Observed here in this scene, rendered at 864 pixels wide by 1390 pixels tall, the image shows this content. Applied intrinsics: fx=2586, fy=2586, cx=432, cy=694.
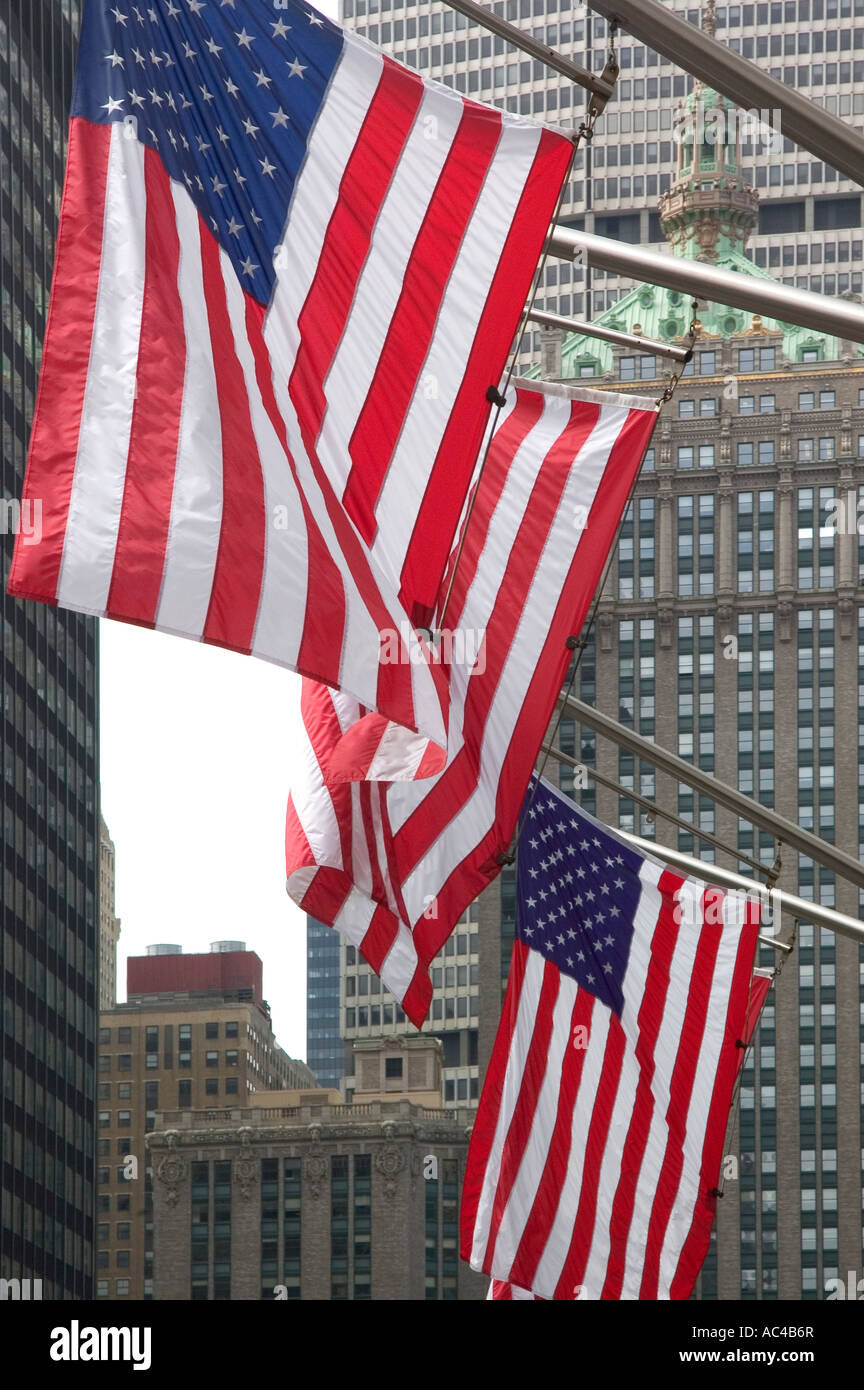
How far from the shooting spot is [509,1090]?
80.7 ft

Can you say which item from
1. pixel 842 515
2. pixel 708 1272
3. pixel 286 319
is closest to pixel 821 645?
pixel 842 515

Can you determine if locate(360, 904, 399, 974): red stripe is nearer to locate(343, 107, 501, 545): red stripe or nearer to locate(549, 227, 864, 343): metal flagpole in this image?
locate(343, 107, 501, 545): red stripe

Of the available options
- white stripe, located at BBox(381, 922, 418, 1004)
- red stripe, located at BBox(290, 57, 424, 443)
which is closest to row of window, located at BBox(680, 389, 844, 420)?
white stripe, located at BBox(381, 922, 418, 1004)

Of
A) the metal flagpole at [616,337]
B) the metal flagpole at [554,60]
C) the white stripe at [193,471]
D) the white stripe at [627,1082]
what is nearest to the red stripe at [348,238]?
the metal flagpole at [554,60]

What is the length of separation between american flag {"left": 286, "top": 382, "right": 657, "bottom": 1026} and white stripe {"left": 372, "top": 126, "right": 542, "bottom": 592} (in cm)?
263

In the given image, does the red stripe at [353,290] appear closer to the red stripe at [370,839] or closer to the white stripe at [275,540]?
the white stripe at [275,540]

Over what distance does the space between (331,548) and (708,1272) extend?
128526 mm

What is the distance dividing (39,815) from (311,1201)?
2244 inches

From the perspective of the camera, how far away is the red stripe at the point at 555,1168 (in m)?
24.3

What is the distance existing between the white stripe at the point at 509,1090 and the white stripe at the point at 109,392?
10757 mm

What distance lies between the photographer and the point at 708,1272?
13888 cm

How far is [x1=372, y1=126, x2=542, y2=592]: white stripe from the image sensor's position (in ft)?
52.1

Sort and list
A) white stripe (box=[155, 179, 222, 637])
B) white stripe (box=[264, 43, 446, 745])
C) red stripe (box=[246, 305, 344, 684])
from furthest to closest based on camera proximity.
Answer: white stripe (box=[264, 43, 446, 745]) < red stripe (box=[246, 305, 344, 684]) < white stripe (box=[155, 179, 222, 637])
